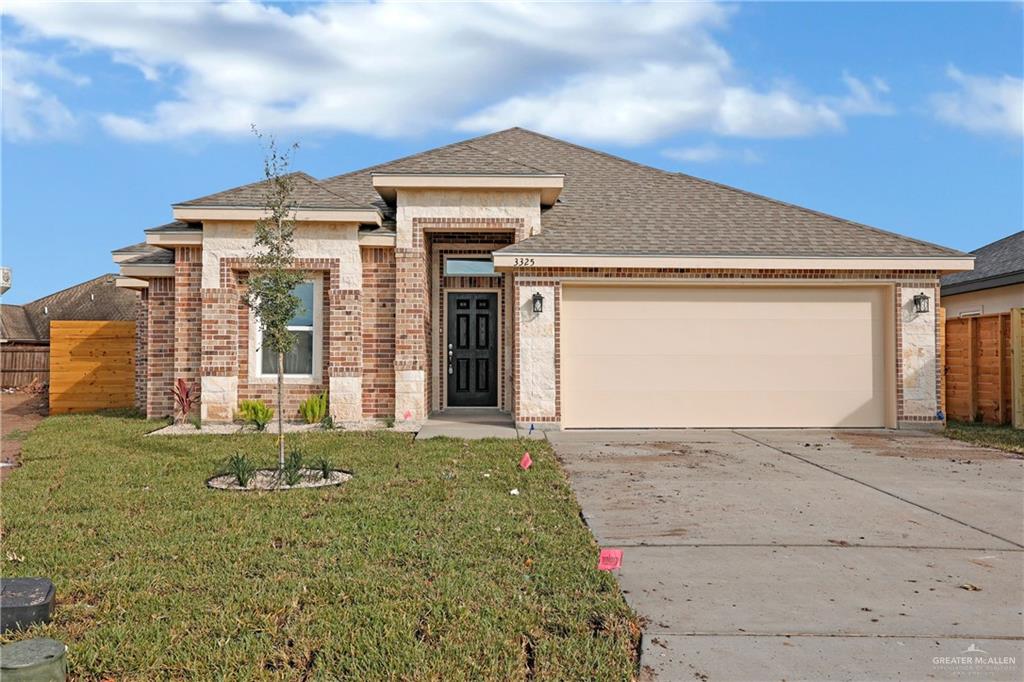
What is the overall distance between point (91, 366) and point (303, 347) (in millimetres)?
6706

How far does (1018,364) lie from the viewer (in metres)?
12.8

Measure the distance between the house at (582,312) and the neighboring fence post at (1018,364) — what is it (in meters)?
1.60

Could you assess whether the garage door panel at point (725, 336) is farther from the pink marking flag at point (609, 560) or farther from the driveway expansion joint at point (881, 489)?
the pink marking flag at point (609, 560)

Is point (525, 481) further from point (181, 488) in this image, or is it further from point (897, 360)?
point (897, 360)

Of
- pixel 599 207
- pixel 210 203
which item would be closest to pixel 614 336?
pixel 599 207

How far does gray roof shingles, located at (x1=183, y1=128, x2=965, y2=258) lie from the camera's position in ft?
40.6

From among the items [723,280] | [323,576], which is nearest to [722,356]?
[723,280]

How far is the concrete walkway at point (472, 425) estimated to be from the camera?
11103mm

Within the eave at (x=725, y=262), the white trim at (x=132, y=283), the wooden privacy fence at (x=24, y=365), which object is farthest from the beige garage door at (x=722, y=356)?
the wooden privacy fence at (x=24, y=365)

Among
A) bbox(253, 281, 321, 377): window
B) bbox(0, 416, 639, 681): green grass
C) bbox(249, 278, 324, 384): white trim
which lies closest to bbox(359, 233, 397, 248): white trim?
bbox(249, 278, 324, 384): white trim

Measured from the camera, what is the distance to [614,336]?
12.4 meters

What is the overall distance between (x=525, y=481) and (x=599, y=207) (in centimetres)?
777

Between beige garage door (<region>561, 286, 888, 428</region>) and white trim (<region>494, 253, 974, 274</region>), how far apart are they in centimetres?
48

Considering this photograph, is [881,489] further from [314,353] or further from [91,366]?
[91,366]
